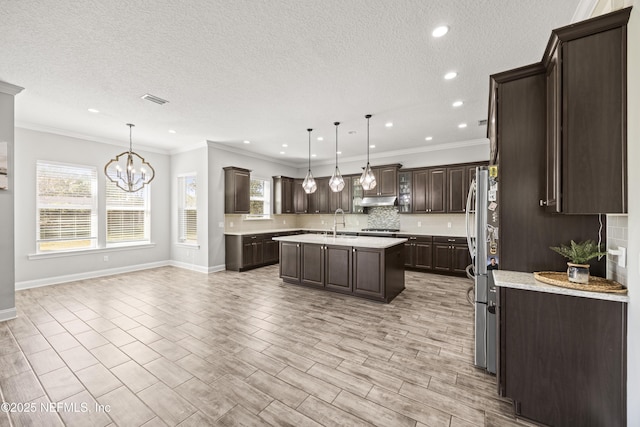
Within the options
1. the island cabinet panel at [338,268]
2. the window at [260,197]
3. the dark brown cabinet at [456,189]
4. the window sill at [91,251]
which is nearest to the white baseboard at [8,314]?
the window sill at [91,251]

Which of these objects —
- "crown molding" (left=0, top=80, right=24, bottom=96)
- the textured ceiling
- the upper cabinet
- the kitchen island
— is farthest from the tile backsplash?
"crown molding" (left=0, top=80, right=24, bottom=96)

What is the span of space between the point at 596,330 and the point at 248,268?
600cm

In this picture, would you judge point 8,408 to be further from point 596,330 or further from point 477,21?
point 477,21

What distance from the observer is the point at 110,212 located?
5.91 meters

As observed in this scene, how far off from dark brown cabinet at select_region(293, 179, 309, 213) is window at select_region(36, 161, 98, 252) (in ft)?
15.9

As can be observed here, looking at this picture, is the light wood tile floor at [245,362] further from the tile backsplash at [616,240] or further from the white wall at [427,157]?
the white wall at [427,157]

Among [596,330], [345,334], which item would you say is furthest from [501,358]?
[345,334]

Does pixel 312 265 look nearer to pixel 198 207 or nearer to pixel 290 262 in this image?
pixel 290 262

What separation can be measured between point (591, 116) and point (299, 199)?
23.4 ft

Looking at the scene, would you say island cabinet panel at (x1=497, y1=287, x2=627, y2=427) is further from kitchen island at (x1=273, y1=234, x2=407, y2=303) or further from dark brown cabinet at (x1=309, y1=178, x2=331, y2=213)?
dark brown cabinet at (x1=309, y1=178, x2=331, y2=213)

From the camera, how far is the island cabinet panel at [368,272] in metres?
4.04

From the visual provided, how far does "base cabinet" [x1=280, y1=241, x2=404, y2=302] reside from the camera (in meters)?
4.07

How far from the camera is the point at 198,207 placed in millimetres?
6383

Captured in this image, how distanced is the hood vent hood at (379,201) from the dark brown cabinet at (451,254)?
4.39 feet
